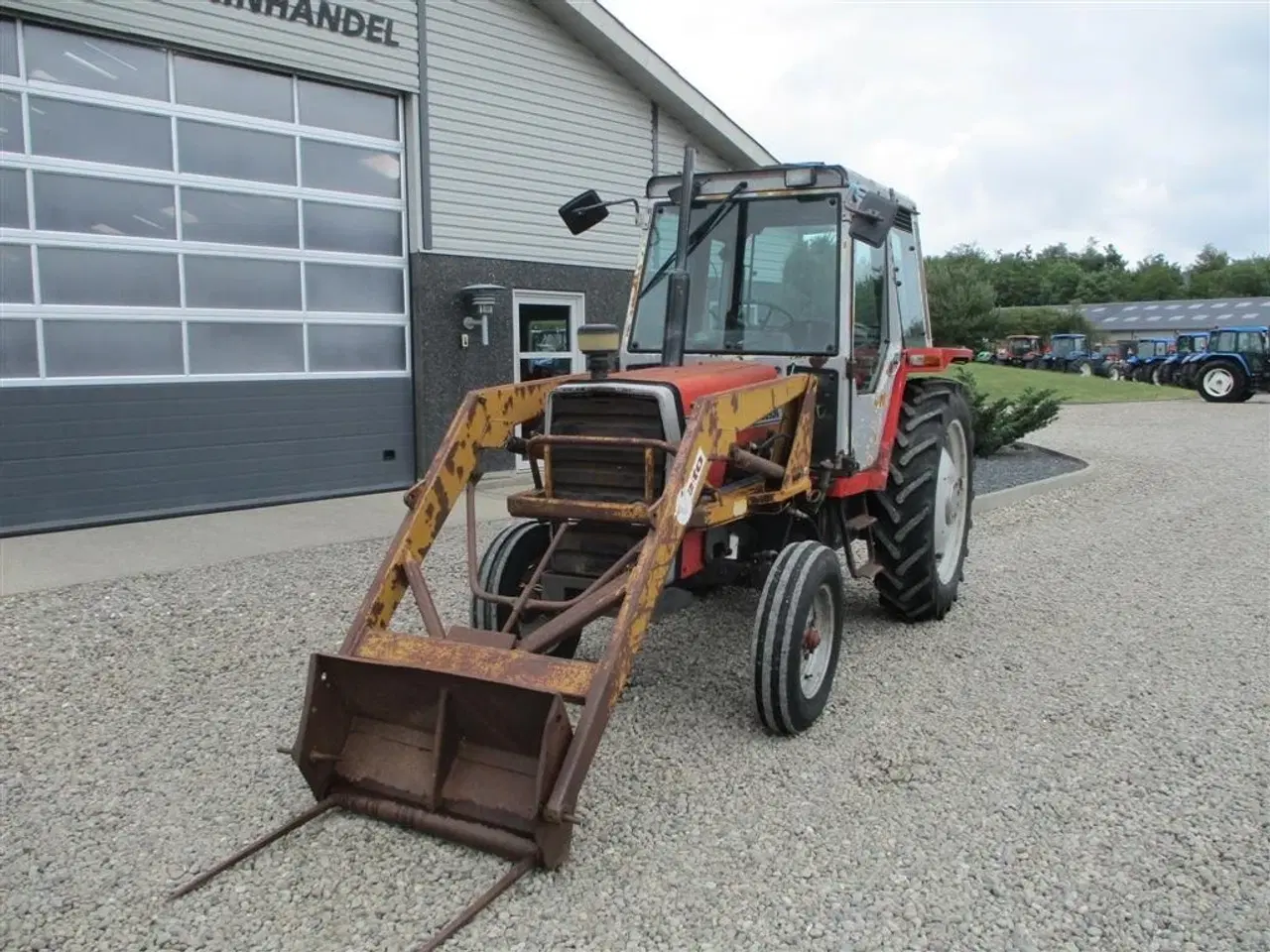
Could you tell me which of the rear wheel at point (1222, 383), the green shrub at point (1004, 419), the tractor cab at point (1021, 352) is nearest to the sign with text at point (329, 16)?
the green shrub at point (1004, 419)

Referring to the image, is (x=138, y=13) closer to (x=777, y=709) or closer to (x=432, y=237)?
(x=432, y=237)

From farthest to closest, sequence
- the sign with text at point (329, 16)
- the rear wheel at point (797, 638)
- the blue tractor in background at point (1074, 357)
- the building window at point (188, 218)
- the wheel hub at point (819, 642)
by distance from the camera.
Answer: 1. the blue tractor in background at point (1074, 357)
2. the sign with text at point (329, 16)
3. the building window at point (188, 218)
4. the wheel hub at point (819, 642)
5. the rear wheel at point (797, 638)

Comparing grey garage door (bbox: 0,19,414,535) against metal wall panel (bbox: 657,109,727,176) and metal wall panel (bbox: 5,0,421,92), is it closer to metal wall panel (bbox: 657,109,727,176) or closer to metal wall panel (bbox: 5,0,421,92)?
metal wall panel (bbox: 5,0,421,92)

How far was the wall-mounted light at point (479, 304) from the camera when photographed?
415 inches

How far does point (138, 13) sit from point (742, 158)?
7.40m

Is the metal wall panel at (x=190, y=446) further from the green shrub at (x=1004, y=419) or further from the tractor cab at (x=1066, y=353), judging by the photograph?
the tractor cab at (x=1066, y=353)

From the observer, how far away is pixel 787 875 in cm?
325

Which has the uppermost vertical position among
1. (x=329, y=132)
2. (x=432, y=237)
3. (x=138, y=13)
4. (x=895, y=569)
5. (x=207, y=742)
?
(x=138, y=13)

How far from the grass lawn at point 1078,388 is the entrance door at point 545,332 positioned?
47.1 feet

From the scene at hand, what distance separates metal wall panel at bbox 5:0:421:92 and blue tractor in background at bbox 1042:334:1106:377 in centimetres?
3543

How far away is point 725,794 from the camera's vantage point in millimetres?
3803

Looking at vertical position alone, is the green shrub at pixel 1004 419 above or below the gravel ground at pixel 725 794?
above

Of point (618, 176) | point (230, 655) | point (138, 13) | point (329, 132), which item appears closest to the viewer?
point (230, 655)

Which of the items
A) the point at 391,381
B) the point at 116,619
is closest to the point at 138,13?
the point at 391,381
